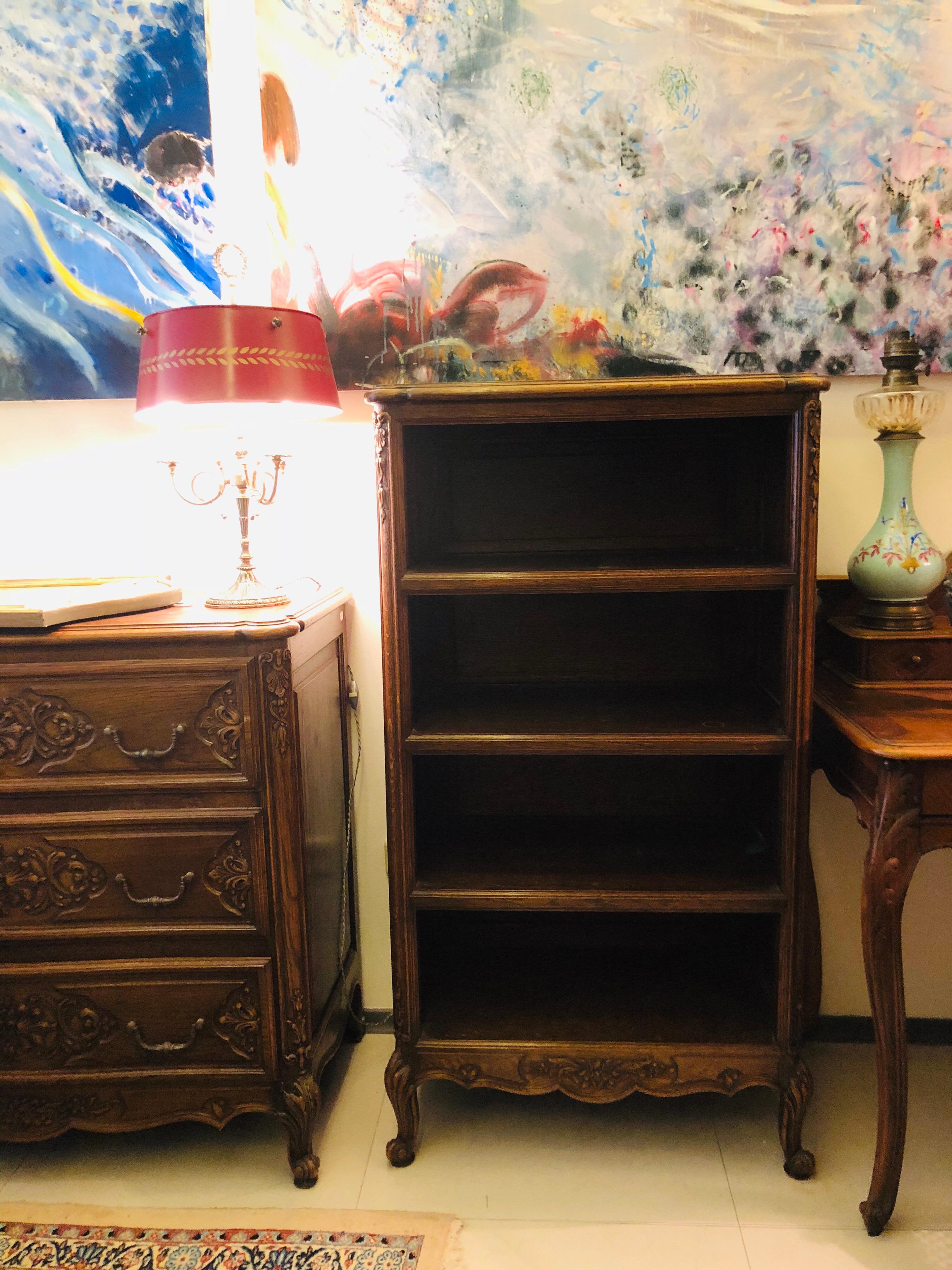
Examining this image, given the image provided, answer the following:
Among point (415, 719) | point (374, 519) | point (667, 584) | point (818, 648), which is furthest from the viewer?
point (374, 519)

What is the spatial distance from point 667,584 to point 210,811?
881 mm

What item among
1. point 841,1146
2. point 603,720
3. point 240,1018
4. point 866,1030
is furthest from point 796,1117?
point 240,1018

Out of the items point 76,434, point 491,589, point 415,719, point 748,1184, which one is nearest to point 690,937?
point 748,1184

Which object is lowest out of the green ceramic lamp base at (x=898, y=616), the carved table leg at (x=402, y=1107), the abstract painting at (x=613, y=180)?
the carved table leg at (x=402, y=1107)

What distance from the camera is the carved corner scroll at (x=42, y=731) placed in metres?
1.42

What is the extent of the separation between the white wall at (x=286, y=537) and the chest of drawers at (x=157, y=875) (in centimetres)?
38

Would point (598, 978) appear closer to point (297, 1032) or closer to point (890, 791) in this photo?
point (297, 1032)

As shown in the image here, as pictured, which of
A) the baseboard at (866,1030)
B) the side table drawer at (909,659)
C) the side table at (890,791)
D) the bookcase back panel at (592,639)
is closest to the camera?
the side table at (890,791)

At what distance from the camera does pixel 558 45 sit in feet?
5.44

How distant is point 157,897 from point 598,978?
0.93 meters

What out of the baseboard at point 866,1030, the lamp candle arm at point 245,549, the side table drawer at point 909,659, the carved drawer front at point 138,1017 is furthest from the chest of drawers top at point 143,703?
the baseboard at point 866,1030

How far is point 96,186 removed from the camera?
5.77 feet

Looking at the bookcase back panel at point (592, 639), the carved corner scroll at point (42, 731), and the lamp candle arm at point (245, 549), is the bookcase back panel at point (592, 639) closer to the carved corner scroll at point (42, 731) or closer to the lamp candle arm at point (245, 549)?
the lamp candle arm at point (245, 549)

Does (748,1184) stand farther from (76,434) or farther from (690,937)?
(76,434)
